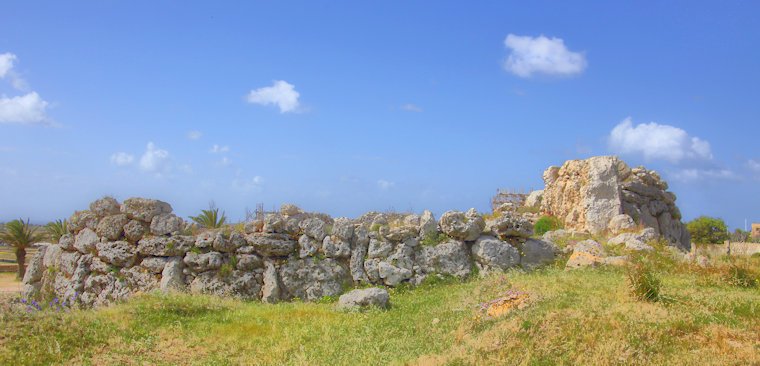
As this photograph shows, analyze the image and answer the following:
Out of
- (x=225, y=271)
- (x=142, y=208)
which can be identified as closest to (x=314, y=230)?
(x=225, y=271)

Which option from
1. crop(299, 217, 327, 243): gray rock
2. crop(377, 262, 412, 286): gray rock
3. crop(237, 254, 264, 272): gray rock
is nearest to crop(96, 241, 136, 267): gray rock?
crop(237, 254, 264, 272): gray rock

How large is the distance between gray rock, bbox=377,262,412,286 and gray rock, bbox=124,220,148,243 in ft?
18.7

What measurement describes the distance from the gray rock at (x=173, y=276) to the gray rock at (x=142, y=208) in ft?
4.45

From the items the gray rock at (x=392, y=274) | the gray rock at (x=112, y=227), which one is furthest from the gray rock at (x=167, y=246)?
the gray rock at (x=392, y=274)

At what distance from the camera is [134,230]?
14.4 metres

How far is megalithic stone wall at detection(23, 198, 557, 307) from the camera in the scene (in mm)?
13719

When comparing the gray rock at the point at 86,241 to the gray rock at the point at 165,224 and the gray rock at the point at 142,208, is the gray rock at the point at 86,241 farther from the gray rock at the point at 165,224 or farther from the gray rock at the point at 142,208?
the gray rock at the point at 165,224

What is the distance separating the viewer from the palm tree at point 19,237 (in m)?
35.3

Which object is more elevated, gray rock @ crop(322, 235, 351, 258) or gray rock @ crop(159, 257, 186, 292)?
gray rock @ crop(322, 235, 351, 258)

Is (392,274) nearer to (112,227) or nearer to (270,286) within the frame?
(270,286)

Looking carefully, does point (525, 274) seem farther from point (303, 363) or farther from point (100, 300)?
point (100, 300)

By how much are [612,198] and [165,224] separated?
1625 cm

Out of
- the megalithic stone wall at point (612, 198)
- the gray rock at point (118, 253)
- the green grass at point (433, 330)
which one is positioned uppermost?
the megalithic stone wall at point (612, 198)

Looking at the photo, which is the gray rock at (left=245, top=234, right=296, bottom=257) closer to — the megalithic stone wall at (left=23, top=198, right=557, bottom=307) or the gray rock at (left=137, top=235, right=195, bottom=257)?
the megalithic stone wall at (left=23, top=198, right=557, bottom=307)
